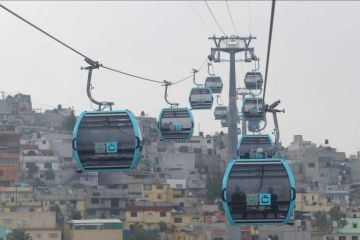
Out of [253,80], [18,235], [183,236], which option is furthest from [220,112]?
[18,235]

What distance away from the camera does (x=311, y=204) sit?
233 ft

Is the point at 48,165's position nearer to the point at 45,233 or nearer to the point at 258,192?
the point at 45,233

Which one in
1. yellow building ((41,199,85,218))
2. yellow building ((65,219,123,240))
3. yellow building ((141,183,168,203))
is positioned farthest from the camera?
yellow building ((141,183,168,203))

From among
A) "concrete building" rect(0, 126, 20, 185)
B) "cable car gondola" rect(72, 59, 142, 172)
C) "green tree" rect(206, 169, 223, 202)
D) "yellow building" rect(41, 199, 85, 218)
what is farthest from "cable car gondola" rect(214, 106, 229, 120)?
"cable car gondola" rect(72, 59, 142, 172)

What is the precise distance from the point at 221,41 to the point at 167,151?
127 ft

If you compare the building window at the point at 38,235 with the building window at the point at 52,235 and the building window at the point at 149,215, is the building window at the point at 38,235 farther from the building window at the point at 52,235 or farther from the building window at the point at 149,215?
the building window at the point at 149,215

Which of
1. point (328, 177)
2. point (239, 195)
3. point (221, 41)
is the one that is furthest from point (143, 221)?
point (239, 195)

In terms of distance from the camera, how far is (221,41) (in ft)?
176

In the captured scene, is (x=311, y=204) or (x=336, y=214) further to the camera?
(x=311, y=204)

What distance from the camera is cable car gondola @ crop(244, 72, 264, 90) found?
54.1m

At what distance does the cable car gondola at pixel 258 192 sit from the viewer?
19.4 m

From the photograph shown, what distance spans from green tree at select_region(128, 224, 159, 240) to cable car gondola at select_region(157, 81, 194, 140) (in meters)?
25.9

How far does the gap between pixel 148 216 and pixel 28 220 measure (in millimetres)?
6581

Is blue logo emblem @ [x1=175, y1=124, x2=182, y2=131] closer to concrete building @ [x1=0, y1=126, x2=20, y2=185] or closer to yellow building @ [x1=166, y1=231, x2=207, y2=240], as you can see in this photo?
yellow building @ [x1=166, y1=231, x2=207, y2=240]
